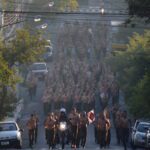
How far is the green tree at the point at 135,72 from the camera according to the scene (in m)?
56.2

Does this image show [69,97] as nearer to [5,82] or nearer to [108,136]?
[5,82]

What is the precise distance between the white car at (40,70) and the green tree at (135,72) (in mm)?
6367

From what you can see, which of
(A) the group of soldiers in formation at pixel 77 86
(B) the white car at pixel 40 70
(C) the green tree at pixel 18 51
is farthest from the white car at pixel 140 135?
(B) the white car at pixel 40 70

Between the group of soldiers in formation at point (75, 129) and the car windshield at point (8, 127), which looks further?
the car windshield at point (8, 127)

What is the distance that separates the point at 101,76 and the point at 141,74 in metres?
10.7

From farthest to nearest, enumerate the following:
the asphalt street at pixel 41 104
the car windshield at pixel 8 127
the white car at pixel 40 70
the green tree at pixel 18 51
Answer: the white car at pixel 40 70
the green tree at pixel 18 51
the asphalt street at pixel 41 104
the car windshield at pixel 8 127

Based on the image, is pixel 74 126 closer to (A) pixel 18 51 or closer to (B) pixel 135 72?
(A) pixel 18 51

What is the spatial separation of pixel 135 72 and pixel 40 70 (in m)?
21.4

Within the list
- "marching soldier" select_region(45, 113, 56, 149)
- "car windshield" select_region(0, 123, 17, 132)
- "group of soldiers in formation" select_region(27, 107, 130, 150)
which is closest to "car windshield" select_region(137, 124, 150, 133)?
"group of soldiers in formation" select_region(27, 107, 130, 150)

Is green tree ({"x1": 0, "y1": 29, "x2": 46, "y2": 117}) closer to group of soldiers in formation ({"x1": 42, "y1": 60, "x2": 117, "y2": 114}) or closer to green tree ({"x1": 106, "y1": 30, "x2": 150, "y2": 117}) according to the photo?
group of soldiers in formation ({"x1": 42, "y1": 60, "x2": 117, "y2": 114})

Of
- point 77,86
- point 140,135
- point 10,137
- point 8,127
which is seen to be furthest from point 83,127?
point 77,86

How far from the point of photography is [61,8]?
106688mm

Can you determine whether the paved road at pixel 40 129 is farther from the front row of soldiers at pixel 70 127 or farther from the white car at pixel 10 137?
the white car at pixel 10 137

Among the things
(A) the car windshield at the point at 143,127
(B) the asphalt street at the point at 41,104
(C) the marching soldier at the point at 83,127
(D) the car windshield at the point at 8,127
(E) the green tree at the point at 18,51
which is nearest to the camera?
(C) the marching soldier at the point at 83,127
